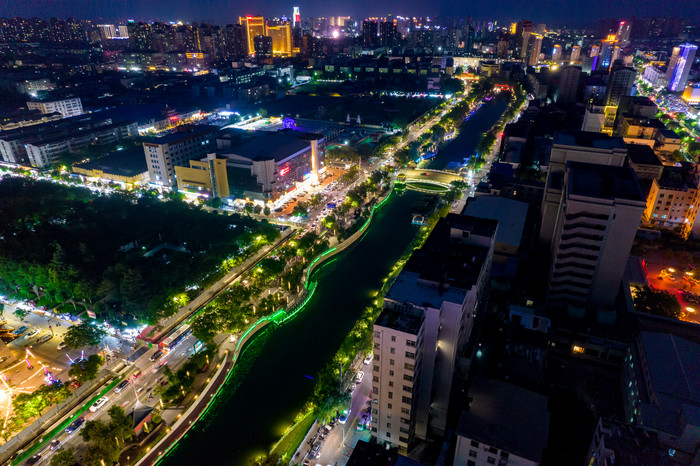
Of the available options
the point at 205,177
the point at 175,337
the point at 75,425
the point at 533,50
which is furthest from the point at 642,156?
the point at 533,50

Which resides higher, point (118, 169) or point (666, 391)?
point (666, 391)

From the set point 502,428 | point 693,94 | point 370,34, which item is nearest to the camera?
point 502,428

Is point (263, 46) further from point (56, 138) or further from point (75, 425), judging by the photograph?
point (75, 425)

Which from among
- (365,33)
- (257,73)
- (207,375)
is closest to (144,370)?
(207,375)

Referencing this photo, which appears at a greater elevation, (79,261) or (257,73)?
(257,73)

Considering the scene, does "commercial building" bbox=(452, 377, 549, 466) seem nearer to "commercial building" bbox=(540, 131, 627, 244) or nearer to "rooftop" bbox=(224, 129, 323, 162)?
"commercial building" bbox=(540, 131, 627, 244)

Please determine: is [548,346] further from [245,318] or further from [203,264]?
[203,264]

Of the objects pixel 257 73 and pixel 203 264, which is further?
pixel 257 73

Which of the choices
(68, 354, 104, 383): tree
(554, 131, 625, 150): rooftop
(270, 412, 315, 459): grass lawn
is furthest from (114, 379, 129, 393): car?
(554, 131, 625, 150): rooftop
